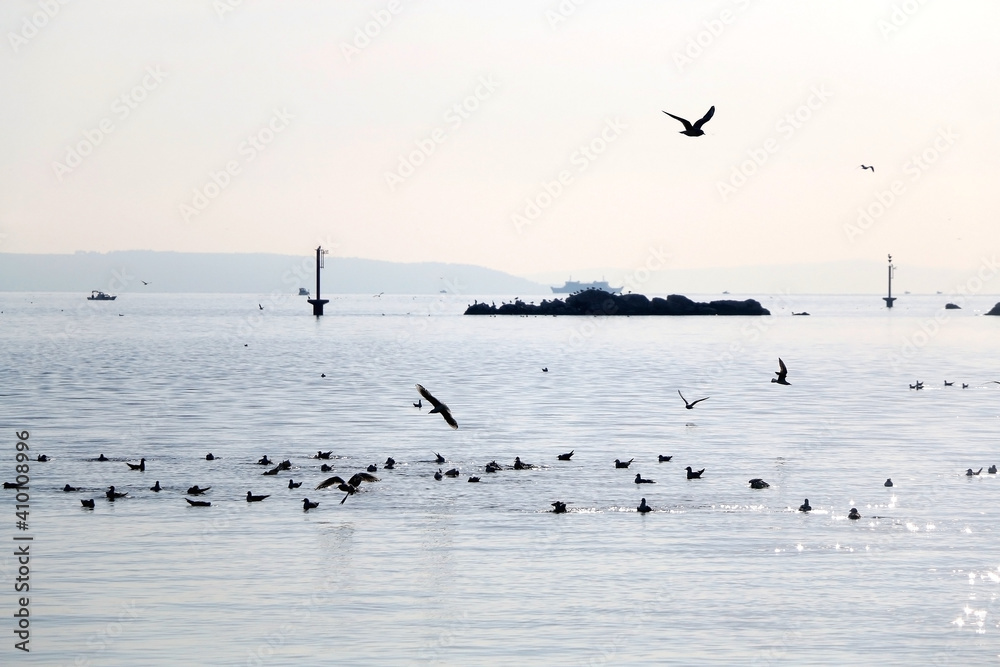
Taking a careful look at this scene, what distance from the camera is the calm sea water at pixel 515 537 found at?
19.3 metres


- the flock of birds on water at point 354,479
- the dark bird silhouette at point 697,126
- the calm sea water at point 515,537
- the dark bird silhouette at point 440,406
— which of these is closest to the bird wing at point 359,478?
the flock of birds on water at point 354,479

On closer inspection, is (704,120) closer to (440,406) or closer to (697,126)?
(697,126)

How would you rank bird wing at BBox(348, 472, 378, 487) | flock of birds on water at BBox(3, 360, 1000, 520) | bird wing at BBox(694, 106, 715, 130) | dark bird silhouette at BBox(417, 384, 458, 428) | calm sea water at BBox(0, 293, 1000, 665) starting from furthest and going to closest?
bird wing at BBox(348, 472, 378, 487)
flock of birds on water at BBox(3, 360, 1000, 520)
bird wing at BBox(694, 106, 715, 130)
dark bird silhouette at BBox(417, 384, 458, 428)
calm sea water at BBox(0, 293, 1000, 665)

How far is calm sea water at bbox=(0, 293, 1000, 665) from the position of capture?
19344mm

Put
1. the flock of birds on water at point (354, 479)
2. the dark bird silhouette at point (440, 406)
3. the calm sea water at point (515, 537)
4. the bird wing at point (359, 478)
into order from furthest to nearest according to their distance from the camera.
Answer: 1. the bird wing at point (359, 478)
2. the flock of birds on water at point (354, 479)
3. the dark bird silhouette at point (440, 406)
4. the calm sea water at point (515, 537)

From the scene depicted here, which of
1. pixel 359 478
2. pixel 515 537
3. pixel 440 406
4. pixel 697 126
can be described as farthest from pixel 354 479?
pixel 697 126

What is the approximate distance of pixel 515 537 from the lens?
86.4 feet

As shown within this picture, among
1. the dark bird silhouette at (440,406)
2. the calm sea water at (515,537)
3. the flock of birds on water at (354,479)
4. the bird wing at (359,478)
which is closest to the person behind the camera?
the calm sea water at (515,537)

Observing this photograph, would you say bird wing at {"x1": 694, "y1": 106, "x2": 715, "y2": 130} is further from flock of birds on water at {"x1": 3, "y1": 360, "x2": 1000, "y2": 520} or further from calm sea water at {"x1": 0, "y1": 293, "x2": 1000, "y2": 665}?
calm sea water at {"x1": 0, "y1": 293, "x2": 1000, "y2": 665}

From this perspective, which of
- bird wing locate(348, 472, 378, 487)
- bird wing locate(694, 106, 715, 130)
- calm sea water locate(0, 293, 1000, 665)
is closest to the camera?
calm sea water locate(0, 293, 1000, 665)

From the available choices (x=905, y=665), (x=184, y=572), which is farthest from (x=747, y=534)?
(x=184, y=572)

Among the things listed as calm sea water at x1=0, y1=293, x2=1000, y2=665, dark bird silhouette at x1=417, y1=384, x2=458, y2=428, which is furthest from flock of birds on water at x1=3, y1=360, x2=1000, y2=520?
calm sea water at x1=0, y1=293, x2=1000, y2=665

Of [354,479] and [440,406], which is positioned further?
[354,479]

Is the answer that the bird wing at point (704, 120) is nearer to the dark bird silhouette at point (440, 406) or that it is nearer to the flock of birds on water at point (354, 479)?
the flock of birds on water at point (354, 479)
